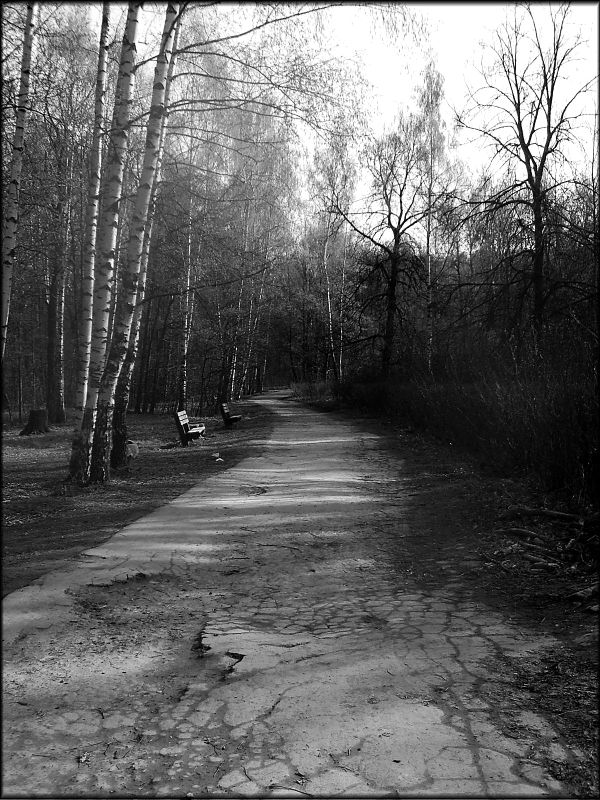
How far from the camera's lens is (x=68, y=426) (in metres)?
20.2

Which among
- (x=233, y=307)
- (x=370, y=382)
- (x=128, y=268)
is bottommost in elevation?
(x=370, y=382)

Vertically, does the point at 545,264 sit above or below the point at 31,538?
above

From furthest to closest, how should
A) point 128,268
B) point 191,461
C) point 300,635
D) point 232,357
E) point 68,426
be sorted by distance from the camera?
point 232,357, point 68,426, point 191,461, point 128,268, point 300,635

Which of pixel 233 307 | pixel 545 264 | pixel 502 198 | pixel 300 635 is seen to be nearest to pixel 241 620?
pixel 300 635

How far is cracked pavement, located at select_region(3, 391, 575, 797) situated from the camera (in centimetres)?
241

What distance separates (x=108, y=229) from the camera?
8.08 metres

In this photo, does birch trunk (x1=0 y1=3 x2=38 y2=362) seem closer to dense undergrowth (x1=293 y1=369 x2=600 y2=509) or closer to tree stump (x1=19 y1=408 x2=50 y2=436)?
dense undergrowth (x1=293 y1=369 x2=600 y2=509)

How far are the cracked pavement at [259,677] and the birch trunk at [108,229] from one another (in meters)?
2.81

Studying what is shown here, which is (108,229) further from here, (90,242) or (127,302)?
(90,242)

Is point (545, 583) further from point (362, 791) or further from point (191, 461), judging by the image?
point (191, 461)

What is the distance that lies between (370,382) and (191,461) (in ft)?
39.8

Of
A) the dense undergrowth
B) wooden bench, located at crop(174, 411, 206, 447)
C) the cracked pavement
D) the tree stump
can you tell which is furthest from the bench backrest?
the cracked pavement

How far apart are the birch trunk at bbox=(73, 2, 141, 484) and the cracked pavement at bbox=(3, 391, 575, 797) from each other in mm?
2812

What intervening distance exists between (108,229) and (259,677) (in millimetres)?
6472
